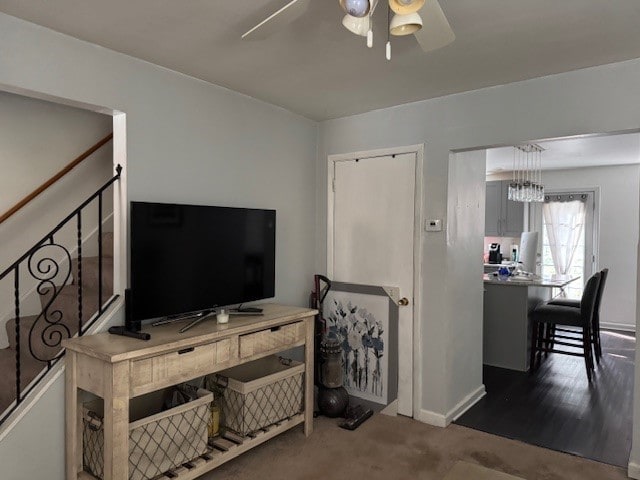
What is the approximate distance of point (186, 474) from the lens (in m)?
2.34

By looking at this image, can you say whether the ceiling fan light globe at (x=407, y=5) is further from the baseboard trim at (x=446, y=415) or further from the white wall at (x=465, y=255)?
the baseboard trim at (x=446, y=415)

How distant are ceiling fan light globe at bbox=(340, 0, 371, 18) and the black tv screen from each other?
5.03 ft

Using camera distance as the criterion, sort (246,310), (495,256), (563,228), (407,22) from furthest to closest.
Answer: (563,228) → (495,256) → (246,310) → (407,22)

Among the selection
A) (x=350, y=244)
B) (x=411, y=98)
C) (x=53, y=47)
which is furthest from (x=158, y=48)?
(x=350, y=244)

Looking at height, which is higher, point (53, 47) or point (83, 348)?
point (53, 47)

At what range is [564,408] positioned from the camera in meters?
3.57

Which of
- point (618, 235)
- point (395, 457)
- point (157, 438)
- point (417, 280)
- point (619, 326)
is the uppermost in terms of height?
point (618, 235)

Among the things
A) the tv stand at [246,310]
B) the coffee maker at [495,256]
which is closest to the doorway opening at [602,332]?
the coffee maker at [495,256]

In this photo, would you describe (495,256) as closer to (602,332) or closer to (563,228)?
(563,228)

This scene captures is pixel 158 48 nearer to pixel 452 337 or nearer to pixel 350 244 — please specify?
pixel 350 244

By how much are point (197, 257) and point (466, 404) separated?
Result: 2441mm

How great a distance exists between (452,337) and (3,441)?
9.21ft

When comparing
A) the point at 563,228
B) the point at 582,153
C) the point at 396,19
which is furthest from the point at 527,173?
the point at 396,19

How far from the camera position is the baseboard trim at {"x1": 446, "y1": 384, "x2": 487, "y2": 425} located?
11.1 ft
